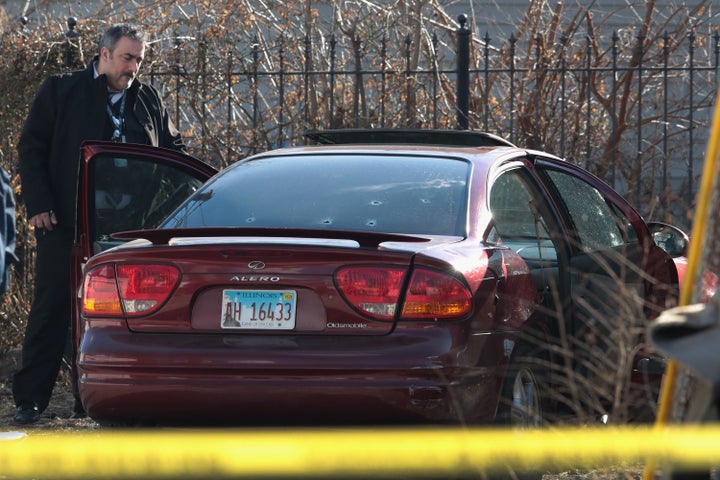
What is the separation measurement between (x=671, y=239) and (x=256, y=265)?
2.60m

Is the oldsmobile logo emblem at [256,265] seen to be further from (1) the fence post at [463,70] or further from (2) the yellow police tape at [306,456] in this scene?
(1) the fence post at [463,70]

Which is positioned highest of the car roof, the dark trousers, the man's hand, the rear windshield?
the car roof

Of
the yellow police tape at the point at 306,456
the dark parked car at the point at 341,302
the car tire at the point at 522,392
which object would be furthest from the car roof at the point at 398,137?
the yellow police tape at the point at 306,456

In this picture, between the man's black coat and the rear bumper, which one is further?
the man's black coat

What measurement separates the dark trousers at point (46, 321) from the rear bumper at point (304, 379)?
2.34 meters

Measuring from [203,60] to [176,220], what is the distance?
15.2 ft

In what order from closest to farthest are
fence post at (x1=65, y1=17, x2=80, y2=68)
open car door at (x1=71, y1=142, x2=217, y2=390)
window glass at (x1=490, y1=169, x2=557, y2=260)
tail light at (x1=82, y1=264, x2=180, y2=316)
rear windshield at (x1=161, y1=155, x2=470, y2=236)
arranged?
tail light at (x1=82, y1=264, x2=180, y2=316)
rear windshield at (x1=161, y1=155, x2=470, y2=236)
window glass at (x1=490, y1=169, x2=557, y2=260)
open car door at (x1=71, y1=142, x2=217, y2=390)
fence post at (x1=65, y1=17, x2=80, y2=68)

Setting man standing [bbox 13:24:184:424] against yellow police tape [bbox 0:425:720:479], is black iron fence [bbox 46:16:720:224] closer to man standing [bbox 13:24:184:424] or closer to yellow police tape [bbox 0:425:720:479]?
man standing [bbox 13:24:184:424]

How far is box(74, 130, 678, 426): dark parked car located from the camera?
4.28 meters

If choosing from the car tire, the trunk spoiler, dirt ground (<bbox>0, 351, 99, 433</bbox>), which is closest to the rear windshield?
the trunk spoiler

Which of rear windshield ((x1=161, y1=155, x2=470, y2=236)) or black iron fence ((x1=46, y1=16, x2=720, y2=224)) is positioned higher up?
black iron fence ((x1=46, y1=16, x2=720, y2=224))

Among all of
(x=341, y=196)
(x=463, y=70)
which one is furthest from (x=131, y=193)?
(x=463, y=70)

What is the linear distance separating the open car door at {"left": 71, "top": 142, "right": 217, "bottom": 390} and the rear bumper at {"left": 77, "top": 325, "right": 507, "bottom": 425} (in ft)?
4.74

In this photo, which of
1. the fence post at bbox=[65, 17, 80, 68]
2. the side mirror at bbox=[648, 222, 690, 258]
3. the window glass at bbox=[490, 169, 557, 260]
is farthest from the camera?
the fence post at bbox=[65, 17, 80, 68]
